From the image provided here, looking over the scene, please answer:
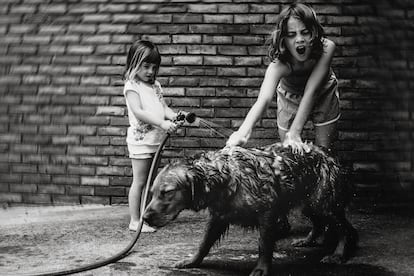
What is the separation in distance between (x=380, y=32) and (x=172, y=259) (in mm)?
3159

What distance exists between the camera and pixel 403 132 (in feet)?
18.2

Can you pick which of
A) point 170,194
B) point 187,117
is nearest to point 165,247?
point 187,117

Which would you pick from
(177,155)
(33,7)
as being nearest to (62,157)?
(177,155)

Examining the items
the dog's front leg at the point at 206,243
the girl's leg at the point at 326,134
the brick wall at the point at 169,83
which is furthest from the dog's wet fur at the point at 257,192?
the brick wall at the point at 169,83

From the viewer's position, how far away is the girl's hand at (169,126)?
14.3 ft

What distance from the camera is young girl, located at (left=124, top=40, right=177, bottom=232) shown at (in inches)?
184

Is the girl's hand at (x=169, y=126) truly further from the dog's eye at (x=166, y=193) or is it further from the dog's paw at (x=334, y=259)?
the dog's paw at (x=334, y=259)

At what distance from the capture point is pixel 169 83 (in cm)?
567

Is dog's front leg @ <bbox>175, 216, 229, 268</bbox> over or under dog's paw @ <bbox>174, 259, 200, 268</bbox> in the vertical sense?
over

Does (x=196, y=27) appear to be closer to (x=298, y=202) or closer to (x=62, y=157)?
(x=62, y=157)

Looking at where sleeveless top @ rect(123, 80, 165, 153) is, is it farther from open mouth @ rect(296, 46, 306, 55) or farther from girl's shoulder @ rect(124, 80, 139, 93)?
open mouth @ rect(296, 46, 306, 55)

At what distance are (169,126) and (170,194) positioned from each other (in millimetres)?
1225

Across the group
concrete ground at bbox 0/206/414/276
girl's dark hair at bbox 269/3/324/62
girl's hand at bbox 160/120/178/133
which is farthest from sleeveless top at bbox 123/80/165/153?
girl's dark hair at bbox 269/3/324/62

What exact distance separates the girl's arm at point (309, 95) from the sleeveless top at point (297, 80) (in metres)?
0.07
